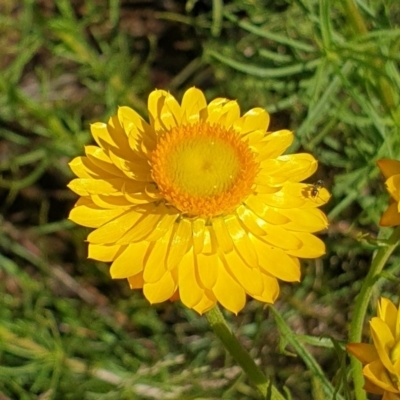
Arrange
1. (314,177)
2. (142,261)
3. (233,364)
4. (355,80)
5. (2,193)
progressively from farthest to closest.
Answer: (2,193) → (314,177) → (233,364) → (355,80) → (142,261)

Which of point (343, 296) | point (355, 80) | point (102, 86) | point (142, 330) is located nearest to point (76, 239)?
point (142, 330)

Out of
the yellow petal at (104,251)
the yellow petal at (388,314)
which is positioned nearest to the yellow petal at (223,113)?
the yellow petal at (104,251)

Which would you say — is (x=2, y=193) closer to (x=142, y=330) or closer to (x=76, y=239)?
(x=76, y=239)

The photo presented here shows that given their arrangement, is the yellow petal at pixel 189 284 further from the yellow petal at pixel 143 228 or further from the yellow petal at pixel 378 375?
the yellow petal at pixel 378 375

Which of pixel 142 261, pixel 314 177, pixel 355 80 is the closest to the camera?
pixel 142 261

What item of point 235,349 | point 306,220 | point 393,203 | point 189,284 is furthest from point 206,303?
point 393,203

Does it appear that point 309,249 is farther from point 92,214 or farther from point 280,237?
point 92,214
